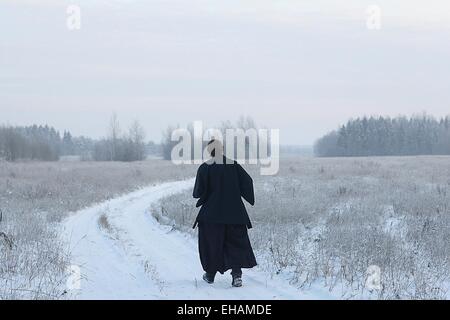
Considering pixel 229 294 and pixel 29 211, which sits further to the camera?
pixel 29 211

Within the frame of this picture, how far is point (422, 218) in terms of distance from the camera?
12070 mm

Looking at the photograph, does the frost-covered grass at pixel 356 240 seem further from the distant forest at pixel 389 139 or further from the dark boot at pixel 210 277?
the distant forest at pixel 389 139

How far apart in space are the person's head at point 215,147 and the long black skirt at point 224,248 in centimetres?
102

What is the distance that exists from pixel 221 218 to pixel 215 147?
1012 millimetres

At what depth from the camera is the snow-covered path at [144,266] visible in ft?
21.5

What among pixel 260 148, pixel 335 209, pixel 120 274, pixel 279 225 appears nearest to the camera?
pixel 120 274

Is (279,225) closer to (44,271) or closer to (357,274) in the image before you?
(357,274)

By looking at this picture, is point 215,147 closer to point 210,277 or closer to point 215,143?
point 215,143

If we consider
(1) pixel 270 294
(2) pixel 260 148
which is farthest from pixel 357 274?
(2) pixel 260 148

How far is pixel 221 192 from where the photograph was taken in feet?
23.9

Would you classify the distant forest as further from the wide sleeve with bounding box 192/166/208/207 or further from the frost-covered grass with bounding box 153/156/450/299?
the wide sleeve with bounding box 192/166/208/207

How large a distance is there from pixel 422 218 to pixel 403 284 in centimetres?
600

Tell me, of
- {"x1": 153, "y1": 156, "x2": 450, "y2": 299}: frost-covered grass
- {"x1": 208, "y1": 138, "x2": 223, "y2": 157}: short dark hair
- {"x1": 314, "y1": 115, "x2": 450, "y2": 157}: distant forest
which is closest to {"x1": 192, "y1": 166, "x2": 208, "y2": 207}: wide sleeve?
{"x1": 208, "y1": 138, "x2": 223, "y2": 157}: short dark hair

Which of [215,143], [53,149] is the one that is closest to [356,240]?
[215,143]
